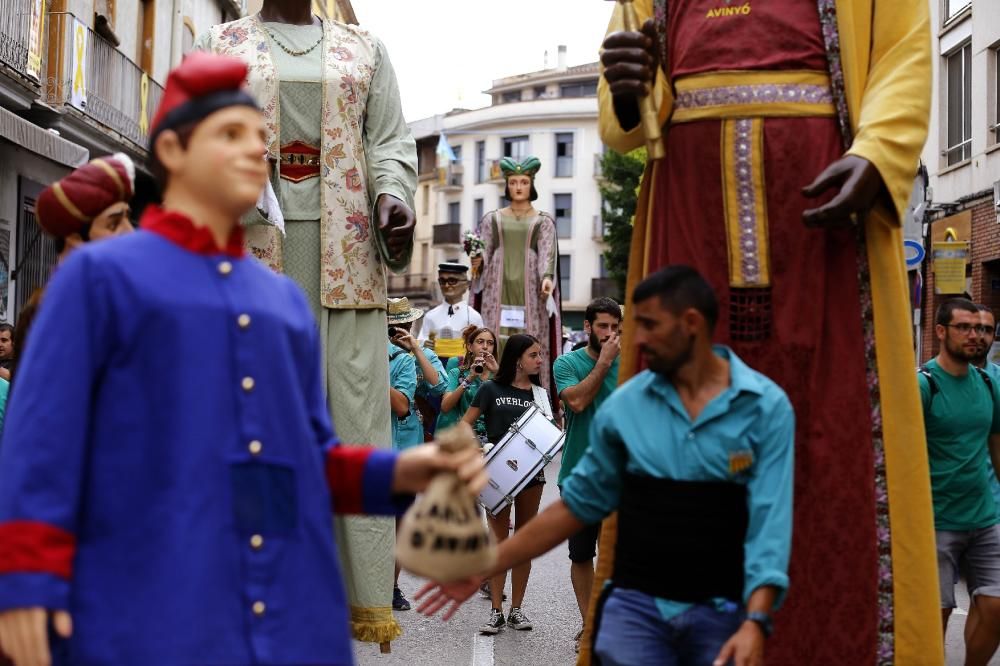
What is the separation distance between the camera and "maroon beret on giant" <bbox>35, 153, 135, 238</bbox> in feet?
11.4

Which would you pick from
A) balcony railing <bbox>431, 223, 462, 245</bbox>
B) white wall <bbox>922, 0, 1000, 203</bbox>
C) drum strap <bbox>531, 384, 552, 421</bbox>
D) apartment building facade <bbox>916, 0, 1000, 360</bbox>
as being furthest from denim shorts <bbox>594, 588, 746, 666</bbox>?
balcony railing <bbox>431, 223, 462, 245</bbox>

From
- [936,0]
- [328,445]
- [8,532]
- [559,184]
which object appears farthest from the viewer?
[559,184]

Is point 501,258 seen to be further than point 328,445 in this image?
Yes

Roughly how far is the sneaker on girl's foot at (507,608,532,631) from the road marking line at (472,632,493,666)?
30 centimetres

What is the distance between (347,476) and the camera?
294 cm

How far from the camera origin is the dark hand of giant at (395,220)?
201 inches

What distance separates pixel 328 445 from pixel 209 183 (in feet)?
2.03

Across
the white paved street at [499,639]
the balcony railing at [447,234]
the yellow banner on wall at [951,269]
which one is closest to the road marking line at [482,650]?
the white paved street at [499,639]

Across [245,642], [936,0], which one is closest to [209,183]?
[245,642]

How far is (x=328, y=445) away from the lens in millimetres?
2992

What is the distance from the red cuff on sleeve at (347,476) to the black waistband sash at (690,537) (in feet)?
3.17

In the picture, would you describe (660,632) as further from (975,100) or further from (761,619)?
(975,100)

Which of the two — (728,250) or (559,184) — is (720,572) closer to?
(728,250)

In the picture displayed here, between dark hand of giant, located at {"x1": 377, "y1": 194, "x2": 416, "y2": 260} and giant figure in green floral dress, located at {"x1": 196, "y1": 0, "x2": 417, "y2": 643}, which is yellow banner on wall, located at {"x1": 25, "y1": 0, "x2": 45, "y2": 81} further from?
dark hand of giant, located at {"x1": 377, "y1": 194, "x2": 416, "y2": 260}
